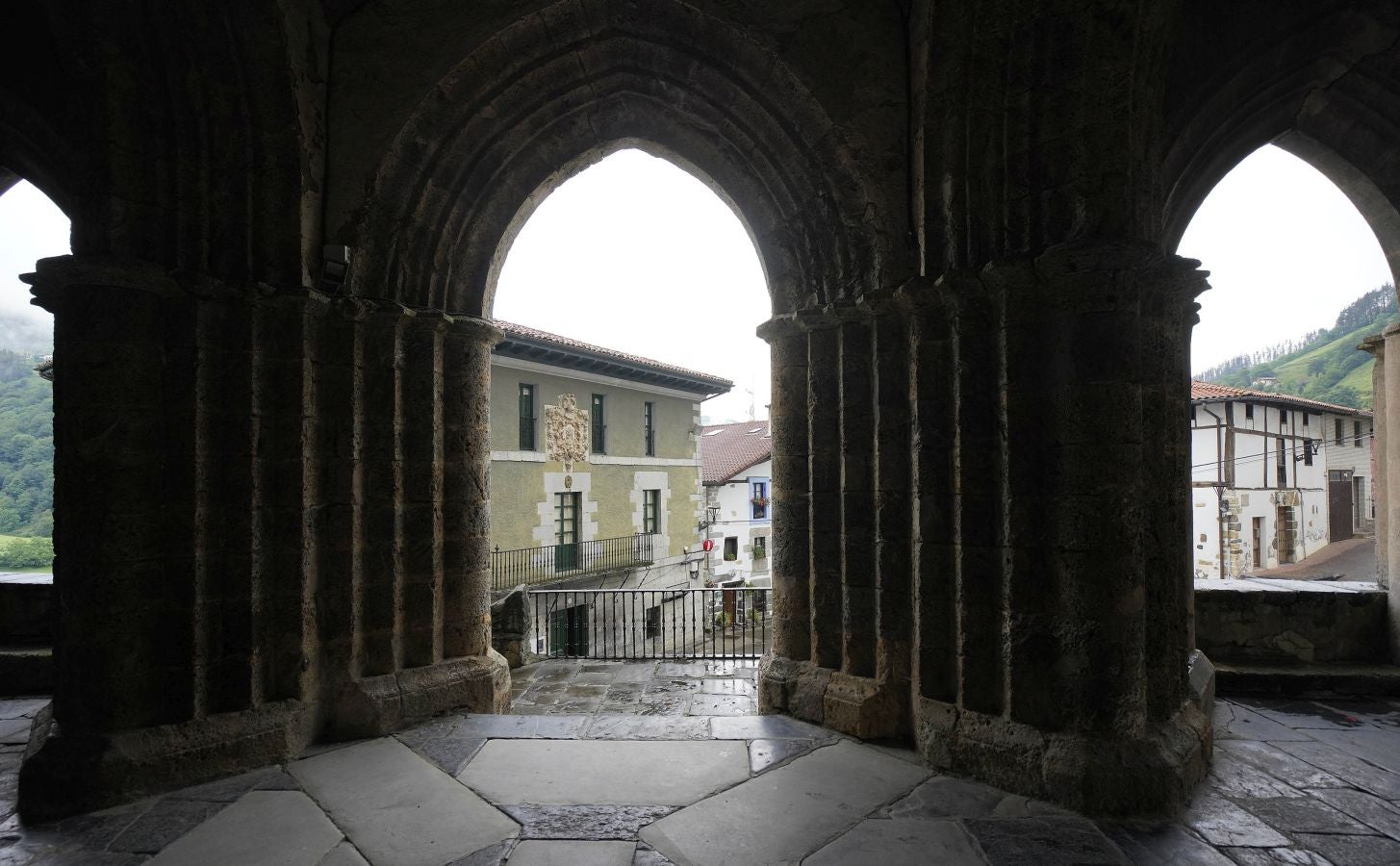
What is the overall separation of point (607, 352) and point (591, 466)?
2578mm

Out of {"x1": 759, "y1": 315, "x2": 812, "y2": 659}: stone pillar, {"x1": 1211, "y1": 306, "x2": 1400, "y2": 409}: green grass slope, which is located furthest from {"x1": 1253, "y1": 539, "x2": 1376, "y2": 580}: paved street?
{"x1": 759, "y1": 315, "x2": 812, "y2": 659}: stone pillar

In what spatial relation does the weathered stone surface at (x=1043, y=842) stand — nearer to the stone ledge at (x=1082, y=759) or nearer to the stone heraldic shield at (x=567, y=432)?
the stone ledge at (x=1082, y=759)

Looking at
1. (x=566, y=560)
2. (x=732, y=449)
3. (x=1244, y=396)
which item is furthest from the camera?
(x=732, y=449)

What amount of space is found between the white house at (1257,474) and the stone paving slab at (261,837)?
Answer: 1349 cm

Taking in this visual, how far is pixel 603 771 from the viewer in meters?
2.51

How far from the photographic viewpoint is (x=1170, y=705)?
2.40m

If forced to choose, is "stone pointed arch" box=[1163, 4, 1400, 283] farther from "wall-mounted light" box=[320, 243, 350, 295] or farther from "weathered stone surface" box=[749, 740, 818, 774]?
"wall-mounted light" box=[320, 243, 350, 295]

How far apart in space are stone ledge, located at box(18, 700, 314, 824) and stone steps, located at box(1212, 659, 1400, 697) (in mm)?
4871

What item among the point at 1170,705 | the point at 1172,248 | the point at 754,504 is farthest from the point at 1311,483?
the point at 1170,705

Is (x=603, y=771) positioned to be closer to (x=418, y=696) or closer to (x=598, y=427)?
(x=418, y=696)

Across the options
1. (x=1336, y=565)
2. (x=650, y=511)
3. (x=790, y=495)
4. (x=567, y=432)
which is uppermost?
(x=567, y=432)

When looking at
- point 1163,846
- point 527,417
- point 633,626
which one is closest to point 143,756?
point 633,626

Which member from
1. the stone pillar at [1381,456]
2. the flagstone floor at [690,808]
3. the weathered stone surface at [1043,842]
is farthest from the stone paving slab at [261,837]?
the stone pillar at [1381,456]

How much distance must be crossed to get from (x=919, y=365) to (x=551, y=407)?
1092 centimetres
